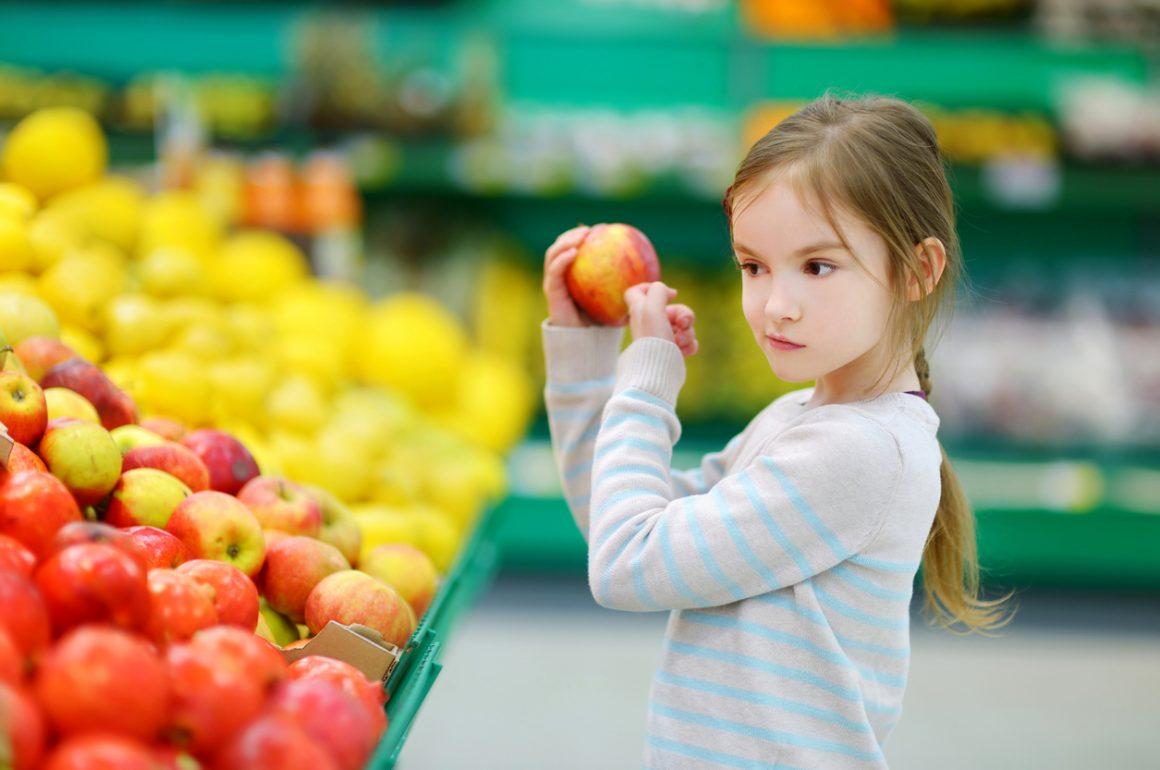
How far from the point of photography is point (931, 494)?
1.30 metres

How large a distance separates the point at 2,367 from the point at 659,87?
3.78 m

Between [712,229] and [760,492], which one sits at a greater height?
[760,492]

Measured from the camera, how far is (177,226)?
111 inches

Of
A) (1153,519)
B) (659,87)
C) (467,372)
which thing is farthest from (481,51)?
(1153,519)

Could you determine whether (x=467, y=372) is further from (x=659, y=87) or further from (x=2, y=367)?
(x=2, y=367)

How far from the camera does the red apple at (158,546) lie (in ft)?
4.34

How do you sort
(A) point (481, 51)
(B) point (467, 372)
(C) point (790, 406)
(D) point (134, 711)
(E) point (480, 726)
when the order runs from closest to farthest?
(D) point (134, 711), (C) point (790, 406), (E) point (480, 726), (B) point (467, 372), (A) point (481, 51)

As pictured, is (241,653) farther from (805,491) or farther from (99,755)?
(805,491)

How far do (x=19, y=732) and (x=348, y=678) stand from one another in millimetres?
373

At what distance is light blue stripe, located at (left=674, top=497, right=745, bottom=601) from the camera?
1229mm

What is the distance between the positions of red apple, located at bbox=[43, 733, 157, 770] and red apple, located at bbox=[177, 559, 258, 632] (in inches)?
15.2

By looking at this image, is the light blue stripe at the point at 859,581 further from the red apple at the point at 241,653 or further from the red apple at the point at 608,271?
the red apple at the point at 241,653

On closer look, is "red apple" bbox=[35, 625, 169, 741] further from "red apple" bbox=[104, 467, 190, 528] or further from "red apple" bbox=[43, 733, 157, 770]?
"red apple" bbox=[104, 467, 190, 528]

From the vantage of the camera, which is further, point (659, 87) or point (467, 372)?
point (659, 87)
